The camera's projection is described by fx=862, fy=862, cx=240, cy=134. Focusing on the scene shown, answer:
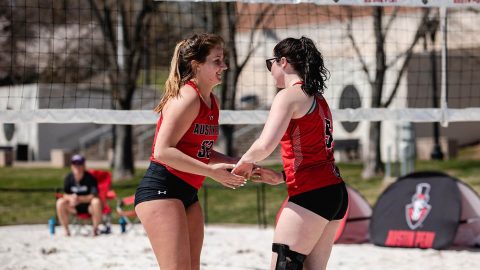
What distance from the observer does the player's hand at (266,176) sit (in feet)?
A: 14.5

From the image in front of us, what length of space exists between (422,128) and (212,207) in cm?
1357

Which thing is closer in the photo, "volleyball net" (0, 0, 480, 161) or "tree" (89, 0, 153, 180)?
"volleyball net" (0, 0, 480, 161)

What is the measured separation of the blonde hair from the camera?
439cm

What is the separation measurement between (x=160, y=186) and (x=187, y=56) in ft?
2.23

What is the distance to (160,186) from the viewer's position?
4312mm

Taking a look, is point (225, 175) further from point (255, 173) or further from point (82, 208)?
point (82, 208)

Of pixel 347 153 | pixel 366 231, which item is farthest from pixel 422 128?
pixel 366 231

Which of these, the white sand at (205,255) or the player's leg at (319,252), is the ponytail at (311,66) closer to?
the player's leg at (319,252)

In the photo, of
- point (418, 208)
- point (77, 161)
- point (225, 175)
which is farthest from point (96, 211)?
point (225, 175)

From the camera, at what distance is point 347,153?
83.0ft

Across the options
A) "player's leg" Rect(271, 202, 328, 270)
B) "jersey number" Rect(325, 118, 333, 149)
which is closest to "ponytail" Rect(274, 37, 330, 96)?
"jersey number" Rect(325, 118, 333, 149)

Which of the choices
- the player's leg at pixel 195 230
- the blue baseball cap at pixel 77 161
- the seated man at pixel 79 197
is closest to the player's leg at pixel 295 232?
the player's leg at pixel 195 230

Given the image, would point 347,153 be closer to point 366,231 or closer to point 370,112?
point 366,231

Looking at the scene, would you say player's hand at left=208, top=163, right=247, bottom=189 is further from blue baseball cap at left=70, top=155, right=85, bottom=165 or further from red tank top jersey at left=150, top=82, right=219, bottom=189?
blue baseball cap at left=70, top=155, right=85, bottom=165
